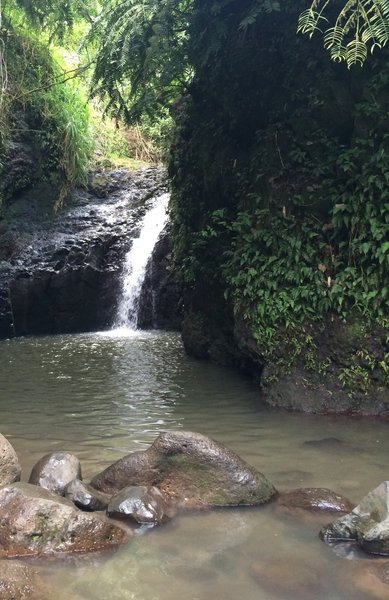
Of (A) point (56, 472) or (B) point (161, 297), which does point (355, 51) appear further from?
(B) point (161, 297)

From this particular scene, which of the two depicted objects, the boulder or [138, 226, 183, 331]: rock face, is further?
[138, 226, 183, 331]: rock face

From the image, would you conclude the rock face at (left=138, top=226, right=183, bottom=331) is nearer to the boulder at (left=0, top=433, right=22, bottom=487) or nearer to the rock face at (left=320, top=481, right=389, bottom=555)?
the boulder at (left=0, top=433, right=22, bottom=487)

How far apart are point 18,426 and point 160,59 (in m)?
5.48

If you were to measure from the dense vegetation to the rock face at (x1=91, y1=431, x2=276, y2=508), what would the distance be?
8.13 ft

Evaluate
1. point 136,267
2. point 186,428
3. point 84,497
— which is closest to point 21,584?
point 84,497

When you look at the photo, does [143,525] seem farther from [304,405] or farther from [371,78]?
[371,78]

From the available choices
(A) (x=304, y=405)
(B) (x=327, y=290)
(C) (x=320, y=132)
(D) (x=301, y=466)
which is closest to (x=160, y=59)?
(C) (x=320, y=132)

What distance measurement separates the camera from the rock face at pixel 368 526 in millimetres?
3436

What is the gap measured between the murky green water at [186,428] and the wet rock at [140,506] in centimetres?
13

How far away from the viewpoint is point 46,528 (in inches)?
138

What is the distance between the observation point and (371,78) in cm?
634

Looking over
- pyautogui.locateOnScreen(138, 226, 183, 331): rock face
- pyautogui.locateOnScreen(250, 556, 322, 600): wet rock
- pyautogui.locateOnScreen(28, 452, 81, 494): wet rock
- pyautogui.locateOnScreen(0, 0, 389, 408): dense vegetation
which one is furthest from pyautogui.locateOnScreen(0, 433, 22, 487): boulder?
pyautogui.locateOnScreen(138, 226, 183, 331): rock face

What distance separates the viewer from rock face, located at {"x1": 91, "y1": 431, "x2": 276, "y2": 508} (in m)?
4.20

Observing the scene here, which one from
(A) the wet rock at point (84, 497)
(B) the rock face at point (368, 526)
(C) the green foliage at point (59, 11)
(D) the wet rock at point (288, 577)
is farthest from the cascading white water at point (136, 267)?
(D) the wet rock at point (288, 577)
